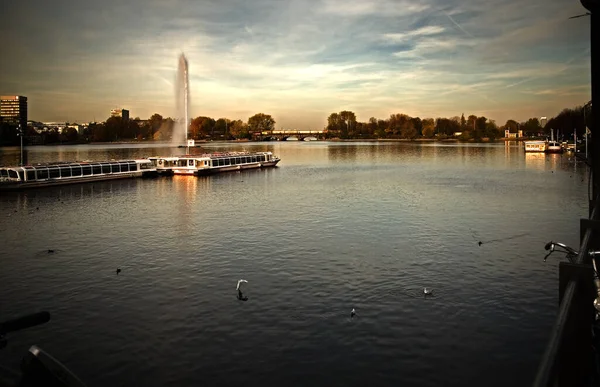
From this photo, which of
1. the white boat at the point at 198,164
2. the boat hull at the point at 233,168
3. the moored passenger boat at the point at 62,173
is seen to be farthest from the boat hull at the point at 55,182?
the boat hull at the point at 233,168

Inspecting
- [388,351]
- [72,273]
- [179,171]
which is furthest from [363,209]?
[179,171]

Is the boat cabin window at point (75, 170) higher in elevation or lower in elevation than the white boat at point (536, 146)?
lower

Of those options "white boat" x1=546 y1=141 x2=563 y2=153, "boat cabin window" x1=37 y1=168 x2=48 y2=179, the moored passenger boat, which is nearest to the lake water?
the moored passenger boat

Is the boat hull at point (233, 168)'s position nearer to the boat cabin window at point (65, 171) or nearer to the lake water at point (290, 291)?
the boat cabin window at point (65, 171)

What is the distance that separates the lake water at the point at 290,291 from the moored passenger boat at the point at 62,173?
1659cm

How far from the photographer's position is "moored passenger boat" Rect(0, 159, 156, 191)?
216 feet

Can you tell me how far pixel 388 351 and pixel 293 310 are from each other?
4.96 meters

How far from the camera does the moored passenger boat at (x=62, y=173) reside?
65.7 metres

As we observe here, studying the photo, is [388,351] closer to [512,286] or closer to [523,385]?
[523,385]

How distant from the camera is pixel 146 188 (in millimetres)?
69875

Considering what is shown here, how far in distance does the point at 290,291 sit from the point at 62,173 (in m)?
58.2

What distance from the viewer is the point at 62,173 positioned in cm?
7119

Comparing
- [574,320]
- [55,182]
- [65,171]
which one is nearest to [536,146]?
[65,171]

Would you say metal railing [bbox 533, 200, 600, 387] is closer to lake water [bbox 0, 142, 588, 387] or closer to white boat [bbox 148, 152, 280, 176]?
lake water [bbox 0, 142, 588, 387]
